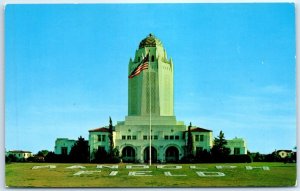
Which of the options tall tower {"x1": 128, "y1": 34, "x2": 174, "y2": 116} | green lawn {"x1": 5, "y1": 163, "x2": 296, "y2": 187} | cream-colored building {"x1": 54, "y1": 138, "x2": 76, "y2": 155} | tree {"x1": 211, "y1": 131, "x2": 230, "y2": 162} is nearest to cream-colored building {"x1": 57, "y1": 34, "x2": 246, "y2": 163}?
tall tower {"x1": 128, "y1": 34, "x2": 174, "y2": 116}

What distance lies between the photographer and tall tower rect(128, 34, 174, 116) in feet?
39.6

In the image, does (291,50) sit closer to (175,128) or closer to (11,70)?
(175,128)

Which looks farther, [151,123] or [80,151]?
[151,123]

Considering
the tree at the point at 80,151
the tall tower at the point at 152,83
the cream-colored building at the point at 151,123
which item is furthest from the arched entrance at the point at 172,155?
the tree at the point at 80,151

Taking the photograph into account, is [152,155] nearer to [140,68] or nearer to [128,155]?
[128,155]

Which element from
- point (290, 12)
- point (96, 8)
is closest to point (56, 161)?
point (96, 8)

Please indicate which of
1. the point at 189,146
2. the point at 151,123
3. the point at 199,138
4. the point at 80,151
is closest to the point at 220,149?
the point at 199,138

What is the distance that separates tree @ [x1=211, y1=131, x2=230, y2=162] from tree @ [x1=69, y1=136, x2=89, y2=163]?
205 centimetres

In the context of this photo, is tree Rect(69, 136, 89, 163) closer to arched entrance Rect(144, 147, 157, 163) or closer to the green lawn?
the green lawn

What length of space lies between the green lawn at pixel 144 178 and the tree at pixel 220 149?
1.17ft

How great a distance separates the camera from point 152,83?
12656 mm

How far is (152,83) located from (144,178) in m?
1.79

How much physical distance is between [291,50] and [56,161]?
4.09m

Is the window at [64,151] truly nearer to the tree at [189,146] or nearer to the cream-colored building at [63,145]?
the cream-colored building at [63,145]
